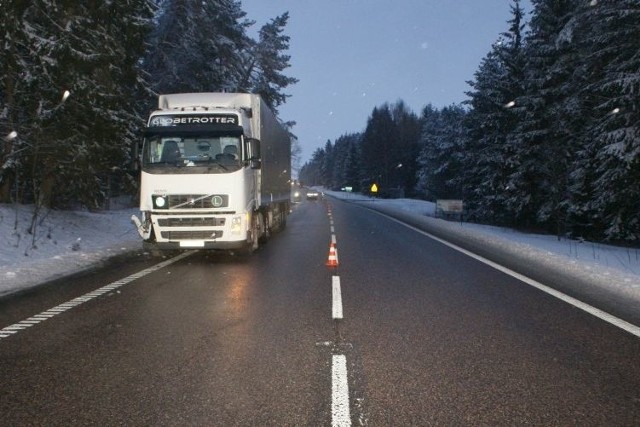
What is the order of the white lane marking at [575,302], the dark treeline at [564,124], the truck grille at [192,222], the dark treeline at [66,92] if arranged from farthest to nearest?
the dark treeline at [564,124]
the dark treeline at [66,92]
the truck grille at [192,222]
the white lane marking at [575,302]

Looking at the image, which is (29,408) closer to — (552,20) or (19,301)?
(19,301)

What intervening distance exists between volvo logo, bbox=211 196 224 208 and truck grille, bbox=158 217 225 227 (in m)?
0.32

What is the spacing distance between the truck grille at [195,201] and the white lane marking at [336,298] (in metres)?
3.25

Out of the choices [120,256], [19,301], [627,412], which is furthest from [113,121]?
[627,412]

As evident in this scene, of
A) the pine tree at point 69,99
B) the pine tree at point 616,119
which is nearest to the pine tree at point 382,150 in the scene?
the pine tree at point 616,119

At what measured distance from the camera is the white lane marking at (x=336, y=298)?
21.1 feet

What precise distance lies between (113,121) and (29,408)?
46.2 ft

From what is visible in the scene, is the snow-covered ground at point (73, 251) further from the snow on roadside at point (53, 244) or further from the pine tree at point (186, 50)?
the pine tree at point (186, 50)

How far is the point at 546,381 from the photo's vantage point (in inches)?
164

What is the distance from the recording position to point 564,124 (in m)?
23.8

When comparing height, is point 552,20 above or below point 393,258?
above

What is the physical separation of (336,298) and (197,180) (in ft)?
15.8

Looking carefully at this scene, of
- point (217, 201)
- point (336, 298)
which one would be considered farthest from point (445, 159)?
point (336, 298)

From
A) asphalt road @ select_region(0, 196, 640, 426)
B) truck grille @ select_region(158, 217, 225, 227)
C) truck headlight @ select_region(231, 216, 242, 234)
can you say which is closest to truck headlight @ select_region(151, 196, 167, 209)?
truck grille @ select_region(158, 217, 225, 227)
